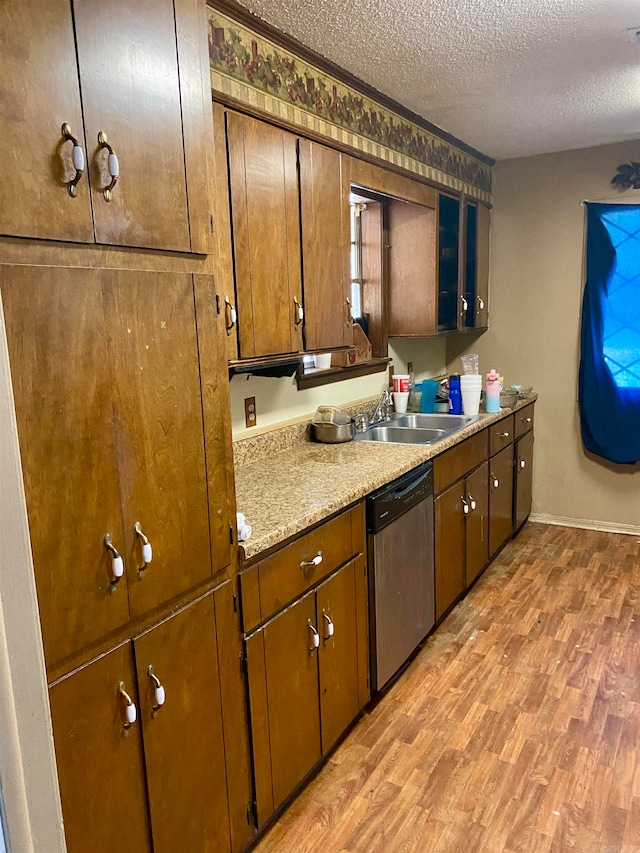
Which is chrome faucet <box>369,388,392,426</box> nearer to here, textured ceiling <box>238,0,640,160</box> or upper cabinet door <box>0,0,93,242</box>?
textured ceiling <box>238,0,640,160</box>

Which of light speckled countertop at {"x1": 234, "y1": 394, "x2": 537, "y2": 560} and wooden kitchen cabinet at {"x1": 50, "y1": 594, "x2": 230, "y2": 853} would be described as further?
light speckled countertop at {"x1": 234, "y1": 394, "x2": 537, "y2": 560}

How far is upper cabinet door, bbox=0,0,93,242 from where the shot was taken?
3.15ft

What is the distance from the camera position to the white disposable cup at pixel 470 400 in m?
3.40

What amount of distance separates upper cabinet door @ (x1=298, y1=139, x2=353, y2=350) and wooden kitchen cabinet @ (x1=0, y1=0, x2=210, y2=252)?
2.92 feet

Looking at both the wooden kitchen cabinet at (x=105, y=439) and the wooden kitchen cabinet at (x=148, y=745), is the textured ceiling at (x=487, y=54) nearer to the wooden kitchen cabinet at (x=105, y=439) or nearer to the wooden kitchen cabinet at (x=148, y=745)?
the wooden kitchen cabinet at (x=105, y=439)

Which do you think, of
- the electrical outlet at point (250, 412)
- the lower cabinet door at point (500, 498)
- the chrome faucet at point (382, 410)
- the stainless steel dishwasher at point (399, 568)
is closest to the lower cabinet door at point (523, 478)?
the lower cabinet door at point (500, 498)

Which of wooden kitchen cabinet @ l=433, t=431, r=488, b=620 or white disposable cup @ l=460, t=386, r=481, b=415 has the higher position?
white disposable cup @ l=460, t=386, r=481, b=415

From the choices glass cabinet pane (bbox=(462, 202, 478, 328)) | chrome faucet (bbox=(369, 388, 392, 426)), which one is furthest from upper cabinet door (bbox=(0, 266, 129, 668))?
glass cabinet pane (bbox=(462, 202, 478, 328))

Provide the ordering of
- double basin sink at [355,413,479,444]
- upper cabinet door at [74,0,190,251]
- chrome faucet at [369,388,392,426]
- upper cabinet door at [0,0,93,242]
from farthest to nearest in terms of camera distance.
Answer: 1. chrome faucet at [369,388,392,426]
2. double basin sink at [355,413,479,444]
3. upper cabinet door at [74,0,190,251]
4. upper cabinet door at [0,0,93,242]

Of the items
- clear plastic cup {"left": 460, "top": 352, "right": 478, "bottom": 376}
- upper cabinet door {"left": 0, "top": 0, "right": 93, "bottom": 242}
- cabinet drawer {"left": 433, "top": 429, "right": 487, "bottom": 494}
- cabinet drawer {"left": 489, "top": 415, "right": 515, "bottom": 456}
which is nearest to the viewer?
upper cabinet door {"left": 0, "top": 0, "right": 93, "bottom": 242}

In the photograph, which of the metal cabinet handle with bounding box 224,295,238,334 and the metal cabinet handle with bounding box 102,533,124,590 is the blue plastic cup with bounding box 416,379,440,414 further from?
the metal cabinet handle with bounding box 102,533,124,590

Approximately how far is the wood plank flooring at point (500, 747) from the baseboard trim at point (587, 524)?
3.24 ft

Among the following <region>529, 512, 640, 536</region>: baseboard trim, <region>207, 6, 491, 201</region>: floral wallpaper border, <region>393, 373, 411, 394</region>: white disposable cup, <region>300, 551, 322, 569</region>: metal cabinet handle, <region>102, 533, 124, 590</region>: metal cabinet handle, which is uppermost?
<region>207, 6, 491, 201</region>: floral wallpaper border

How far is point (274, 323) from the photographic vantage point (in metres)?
2.08
